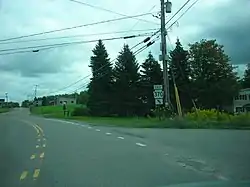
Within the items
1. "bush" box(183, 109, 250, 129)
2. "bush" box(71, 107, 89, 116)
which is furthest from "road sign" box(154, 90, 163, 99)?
"bush" box(71, 107, 89, 116)

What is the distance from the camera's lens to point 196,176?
10.5m

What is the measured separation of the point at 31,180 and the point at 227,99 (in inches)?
3171

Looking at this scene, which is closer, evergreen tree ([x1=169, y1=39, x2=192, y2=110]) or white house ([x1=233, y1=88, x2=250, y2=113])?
evergreen tree ([x1=169, y1=39, x2=192, y2=110])

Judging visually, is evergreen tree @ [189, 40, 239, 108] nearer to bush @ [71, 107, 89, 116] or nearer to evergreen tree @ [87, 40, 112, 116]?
evergreen tree @ [87, 40, 112, 116]

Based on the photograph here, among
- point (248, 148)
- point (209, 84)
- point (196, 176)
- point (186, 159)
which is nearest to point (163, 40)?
point (248, 148)

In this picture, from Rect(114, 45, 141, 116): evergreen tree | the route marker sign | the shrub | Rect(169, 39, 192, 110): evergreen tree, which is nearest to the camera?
the route marker sign

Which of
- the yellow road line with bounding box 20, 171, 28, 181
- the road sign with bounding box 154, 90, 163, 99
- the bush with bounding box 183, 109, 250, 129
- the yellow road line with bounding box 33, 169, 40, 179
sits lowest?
the yellow road line with bounding box 20, 171, 28, 181

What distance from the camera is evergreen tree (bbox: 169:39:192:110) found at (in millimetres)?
83062

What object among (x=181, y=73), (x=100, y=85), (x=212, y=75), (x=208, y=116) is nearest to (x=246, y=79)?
(x=212, y=75)

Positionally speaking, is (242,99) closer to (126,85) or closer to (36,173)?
(126,85)

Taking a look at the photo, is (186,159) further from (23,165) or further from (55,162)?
(23,165)

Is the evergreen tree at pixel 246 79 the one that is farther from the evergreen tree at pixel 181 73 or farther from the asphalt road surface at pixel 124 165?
the asphalt road surface at pixel 124 165

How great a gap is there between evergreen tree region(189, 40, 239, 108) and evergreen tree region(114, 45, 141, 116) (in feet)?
34.5

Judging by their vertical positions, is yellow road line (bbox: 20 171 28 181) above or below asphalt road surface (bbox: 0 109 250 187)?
below
